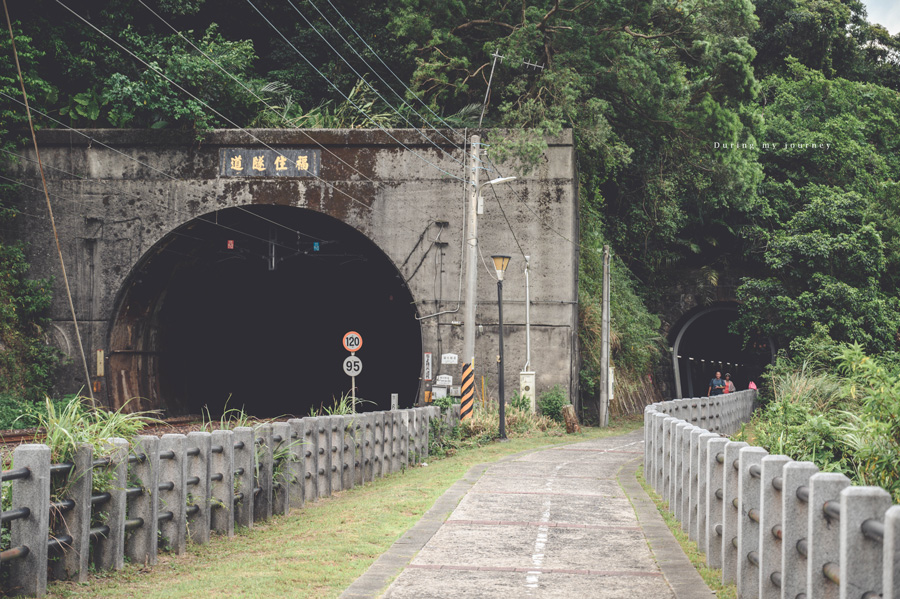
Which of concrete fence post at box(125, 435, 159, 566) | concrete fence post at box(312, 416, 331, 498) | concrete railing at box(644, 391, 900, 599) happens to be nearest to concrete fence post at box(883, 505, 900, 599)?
concrete railing at box(644, 391, 900, 599)

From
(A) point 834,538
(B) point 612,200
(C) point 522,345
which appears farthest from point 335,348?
(A) point 834,538

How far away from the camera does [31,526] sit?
601 cm

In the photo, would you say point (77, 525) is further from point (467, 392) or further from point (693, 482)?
point (467, 392)

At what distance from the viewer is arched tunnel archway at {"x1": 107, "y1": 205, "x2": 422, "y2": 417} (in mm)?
24484

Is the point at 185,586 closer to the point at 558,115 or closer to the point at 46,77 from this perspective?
the point at 558,115

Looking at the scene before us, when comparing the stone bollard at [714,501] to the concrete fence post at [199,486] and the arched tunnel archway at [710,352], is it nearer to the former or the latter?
the concrete fence post at [199,486]

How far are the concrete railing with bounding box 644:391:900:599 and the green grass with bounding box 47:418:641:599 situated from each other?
273cm

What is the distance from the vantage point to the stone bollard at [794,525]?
5008mm

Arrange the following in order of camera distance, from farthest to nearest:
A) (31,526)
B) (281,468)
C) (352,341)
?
(352,341) → (281,468) → (31,526)

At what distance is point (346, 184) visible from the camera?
23.7 metres

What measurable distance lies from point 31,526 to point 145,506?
1.32 meters

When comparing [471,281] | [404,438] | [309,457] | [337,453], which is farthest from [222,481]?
[471,281]

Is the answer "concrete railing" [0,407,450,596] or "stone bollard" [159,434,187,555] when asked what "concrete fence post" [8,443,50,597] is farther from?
"stone bollard" [159,434,187,555]

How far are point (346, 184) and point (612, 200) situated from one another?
15.8 metres
